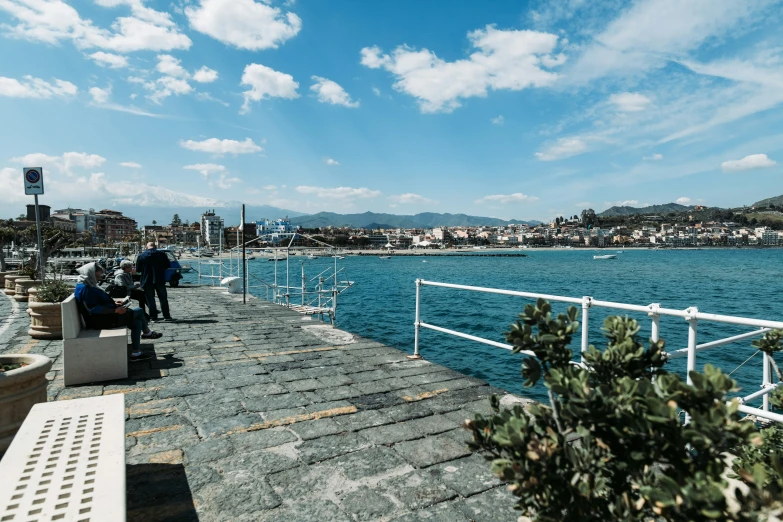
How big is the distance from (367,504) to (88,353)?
3707 mm

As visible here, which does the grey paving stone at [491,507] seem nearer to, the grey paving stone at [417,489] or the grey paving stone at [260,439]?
the grey paving stone at [417,489]

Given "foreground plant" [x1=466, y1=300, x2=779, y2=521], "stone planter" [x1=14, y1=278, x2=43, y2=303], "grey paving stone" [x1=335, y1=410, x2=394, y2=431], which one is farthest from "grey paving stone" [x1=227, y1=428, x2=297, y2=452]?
"stone planter" [x1=14, y1=278, x2=43, y2=303]

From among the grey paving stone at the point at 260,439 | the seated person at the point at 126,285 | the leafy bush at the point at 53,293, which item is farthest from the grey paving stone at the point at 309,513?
the leafy bush at the point at 53,293

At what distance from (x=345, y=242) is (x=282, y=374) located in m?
159

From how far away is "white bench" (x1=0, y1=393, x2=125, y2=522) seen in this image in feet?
5.11

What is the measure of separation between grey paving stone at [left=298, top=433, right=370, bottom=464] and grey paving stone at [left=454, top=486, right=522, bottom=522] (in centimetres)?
93

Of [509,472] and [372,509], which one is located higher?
[509,472]

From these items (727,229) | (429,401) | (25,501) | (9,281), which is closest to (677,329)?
(429,401)

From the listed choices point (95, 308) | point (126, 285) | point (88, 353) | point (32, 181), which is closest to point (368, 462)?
point (88, 353)

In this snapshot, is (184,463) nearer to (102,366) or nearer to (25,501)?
(25,501)

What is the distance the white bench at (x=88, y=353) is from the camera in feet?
14.6

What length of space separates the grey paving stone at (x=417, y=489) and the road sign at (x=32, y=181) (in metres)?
8.86

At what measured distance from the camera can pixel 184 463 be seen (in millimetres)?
2871

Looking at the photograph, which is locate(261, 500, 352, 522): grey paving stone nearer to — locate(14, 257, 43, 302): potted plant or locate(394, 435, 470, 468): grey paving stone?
locate(394, 435, 470, 468): grey paving stone
